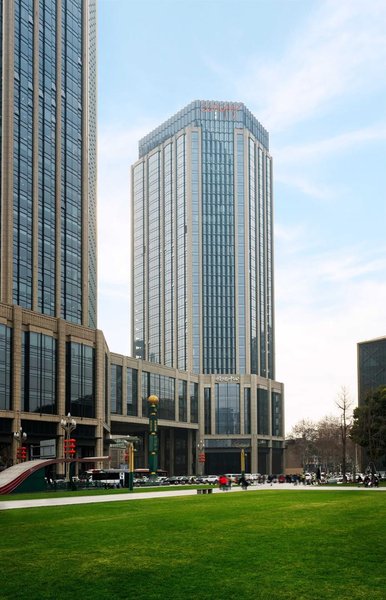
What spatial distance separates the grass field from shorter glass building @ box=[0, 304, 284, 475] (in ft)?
201

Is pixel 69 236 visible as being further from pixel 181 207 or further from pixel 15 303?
pixel 181 207

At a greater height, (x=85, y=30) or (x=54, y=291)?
(x=85, y=30)

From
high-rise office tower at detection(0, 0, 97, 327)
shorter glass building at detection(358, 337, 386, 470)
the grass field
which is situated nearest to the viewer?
the grass field

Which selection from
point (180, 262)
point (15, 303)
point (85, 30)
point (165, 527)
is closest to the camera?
point (165, 527)

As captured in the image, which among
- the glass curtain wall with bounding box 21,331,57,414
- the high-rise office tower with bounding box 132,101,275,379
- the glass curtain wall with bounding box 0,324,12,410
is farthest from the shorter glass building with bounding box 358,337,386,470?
the glass curtain wall with bounding box 0,324,12,410

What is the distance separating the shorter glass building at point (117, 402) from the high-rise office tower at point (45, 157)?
864cm

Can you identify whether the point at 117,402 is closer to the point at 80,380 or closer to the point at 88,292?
the point at 88,292

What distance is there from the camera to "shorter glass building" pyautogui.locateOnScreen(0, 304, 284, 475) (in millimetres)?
94938

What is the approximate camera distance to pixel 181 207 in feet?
649

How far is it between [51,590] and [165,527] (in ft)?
35.7

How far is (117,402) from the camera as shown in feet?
436

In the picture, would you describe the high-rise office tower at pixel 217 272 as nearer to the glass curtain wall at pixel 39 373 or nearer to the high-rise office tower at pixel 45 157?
the high-rise office tower at pixel 45 157

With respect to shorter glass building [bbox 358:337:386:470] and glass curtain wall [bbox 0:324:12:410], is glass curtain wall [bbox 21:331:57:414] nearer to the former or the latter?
glass curtain wall [bbox 0:324:12:410]

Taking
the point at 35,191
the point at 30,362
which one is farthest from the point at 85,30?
the point at 30,362
